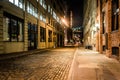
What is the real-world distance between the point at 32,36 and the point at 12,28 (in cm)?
962

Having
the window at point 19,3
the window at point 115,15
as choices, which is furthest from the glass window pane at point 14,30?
the window at point 115,15

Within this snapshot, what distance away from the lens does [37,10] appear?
37.2 metres

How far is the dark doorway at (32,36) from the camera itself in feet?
104

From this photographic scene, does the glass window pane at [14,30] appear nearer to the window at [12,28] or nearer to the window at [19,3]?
the window at [12,28]

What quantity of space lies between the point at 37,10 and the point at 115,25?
23049 mm

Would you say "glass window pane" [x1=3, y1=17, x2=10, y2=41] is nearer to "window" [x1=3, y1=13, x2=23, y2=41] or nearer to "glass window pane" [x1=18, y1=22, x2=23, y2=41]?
"window" [x1=3, y1=13, x2=23, y2=41]

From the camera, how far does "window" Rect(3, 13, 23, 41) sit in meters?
22.3

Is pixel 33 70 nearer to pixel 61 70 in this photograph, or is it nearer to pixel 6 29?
pixel 61 70

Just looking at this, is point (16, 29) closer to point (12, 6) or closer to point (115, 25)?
point (12, 6)

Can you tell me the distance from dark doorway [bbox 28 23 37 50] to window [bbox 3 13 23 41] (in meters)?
4.42

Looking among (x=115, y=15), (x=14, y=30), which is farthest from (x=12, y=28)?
(x=115, y=15)

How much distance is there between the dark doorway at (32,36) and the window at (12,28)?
14.5 feet

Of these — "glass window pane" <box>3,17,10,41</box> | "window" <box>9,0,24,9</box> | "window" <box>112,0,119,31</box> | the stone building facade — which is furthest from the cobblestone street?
"window" <box>9,0,24,9</box>

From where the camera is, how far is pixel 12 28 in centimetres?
2412
